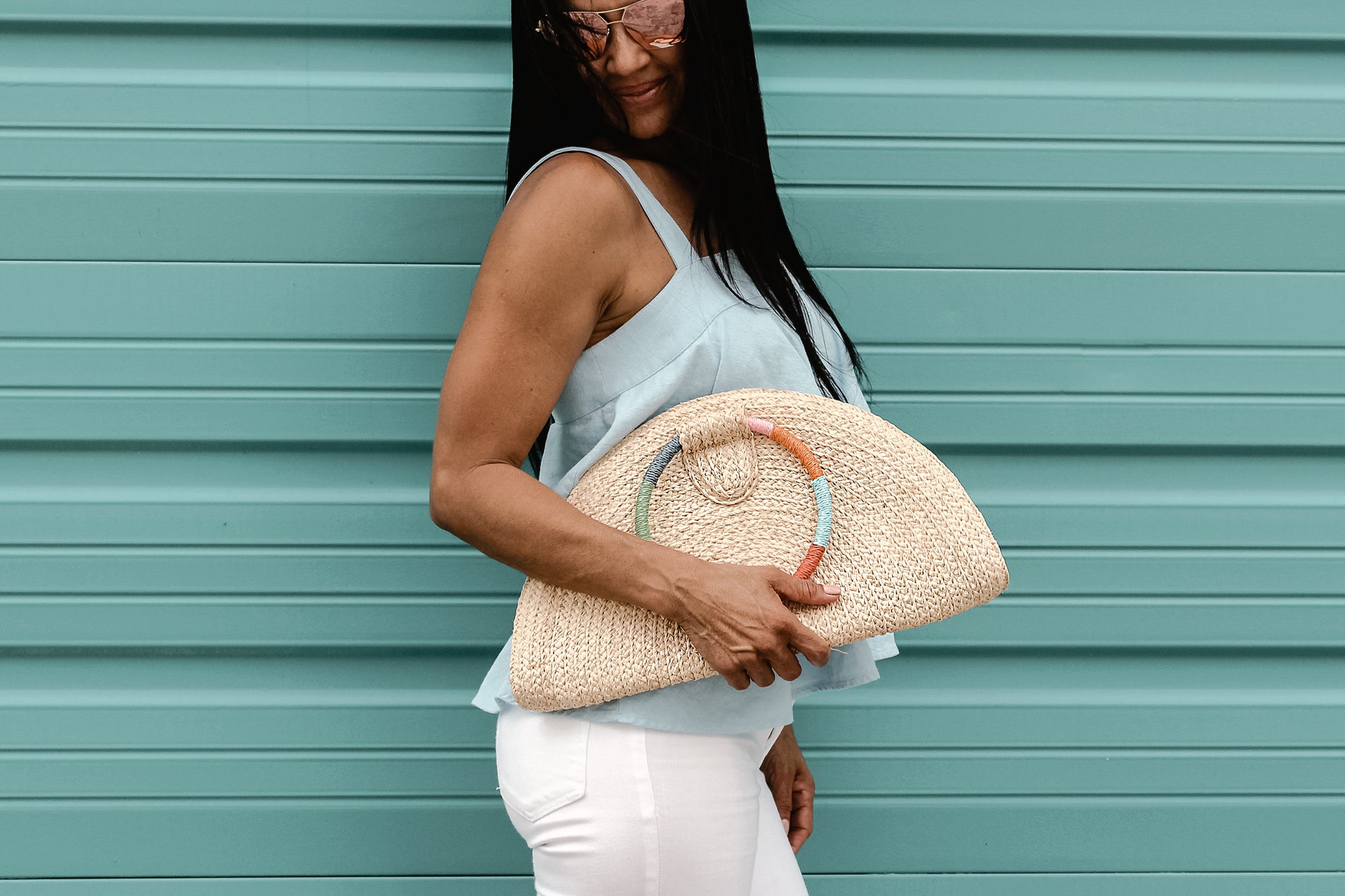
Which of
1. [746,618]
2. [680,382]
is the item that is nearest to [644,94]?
[680,382]

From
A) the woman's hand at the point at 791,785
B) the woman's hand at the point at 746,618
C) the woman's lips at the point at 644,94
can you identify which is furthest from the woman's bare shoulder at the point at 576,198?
the woman's hand at the point at 791,785

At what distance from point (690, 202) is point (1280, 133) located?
128cm

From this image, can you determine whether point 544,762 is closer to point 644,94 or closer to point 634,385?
point 634,385

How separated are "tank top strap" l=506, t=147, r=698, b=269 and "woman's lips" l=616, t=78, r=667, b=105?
0.09 m

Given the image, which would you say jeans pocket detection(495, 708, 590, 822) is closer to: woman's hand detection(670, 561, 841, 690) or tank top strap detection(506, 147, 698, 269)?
woman's hand detection(670, 561, 841, 690)

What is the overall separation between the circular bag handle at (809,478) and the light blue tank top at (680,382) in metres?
0.10

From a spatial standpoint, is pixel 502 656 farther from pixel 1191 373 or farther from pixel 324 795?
pixel 1191 373

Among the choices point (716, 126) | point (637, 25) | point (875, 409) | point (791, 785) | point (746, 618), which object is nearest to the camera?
point (746, 618)

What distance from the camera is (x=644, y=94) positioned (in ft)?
4.56

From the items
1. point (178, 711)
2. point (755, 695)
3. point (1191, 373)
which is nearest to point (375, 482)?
point (178, 711)

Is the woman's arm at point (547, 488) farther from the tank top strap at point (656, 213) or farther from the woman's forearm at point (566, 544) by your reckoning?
the tank top strap at point (656, 213)

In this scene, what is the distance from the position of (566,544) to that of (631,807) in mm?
→ 336

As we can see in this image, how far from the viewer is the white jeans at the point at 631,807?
1.24m

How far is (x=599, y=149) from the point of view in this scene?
1.45m
